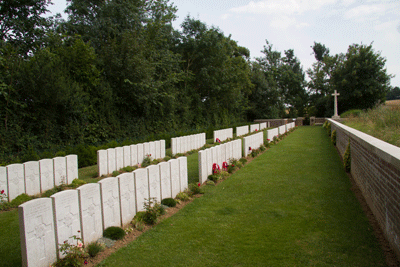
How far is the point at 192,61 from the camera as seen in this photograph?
24.7 meters

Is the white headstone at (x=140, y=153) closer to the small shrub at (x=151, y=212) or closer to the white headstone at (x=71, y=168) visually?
the white headstone at (x=71, y=168)

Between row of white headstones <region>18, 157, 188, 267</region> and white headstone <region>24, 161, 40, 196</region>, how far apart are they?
3.56m

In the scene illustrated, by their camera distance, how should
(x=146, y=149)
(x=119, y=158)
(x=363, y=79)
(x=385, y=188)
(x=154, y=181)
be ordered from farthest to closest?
(x=363, y=79)
(x=146, y=149)
(x=119, y=158)
(x=154, y=181)
(x=385, y=188)

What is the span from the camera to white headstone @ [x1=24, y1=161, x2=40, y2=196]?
6617 millimetres

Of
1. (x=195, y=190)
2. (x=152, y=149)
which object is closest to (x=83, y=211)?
(x=195, y=190)

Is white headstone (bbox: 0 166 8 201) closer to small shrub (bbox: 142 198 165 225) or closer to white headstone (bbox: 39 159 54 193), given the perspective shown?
white headstone (bbox: 39 159 54 193)

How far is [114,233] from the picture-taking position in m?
4.15

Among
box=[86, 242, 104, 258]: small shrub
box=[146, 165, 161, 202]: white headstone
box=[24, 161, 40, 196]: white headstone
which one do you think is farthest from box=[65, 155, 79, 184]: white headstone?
box=[86, 242, 104, 258]: small shrub

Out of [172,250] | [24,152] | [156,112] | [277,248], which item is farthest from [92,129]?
[277,248]

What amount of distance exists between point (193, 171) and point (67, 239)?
5.58 m

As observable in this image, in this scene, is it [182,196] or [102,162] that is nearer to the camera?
[182,196]

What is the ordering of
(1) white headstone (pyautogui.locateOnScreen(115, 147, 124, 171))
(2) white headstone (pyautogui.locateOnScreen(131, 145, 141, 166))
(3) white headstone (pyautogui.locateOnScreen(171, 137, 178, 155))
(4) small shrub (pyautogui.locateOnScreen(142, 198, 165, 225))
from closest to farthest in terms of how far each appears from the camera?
(4) small shrub (pyautogui.locateOnScreen(142, 198, 165, 225)), (1) white headstone (pyautogui.locateOnScreen(115, 147, 124, 171)), (2) white headstone (pyautogui.locateOnScreen(131, 145, 141, 166)), (3) white headstone (pyautogui.locateOnScreen(171, 137, 178, 155))

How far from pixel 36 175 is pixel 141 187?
363cm

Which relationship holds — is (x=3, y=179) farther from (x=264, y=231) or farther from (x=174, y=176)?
(x=264, y=231)
